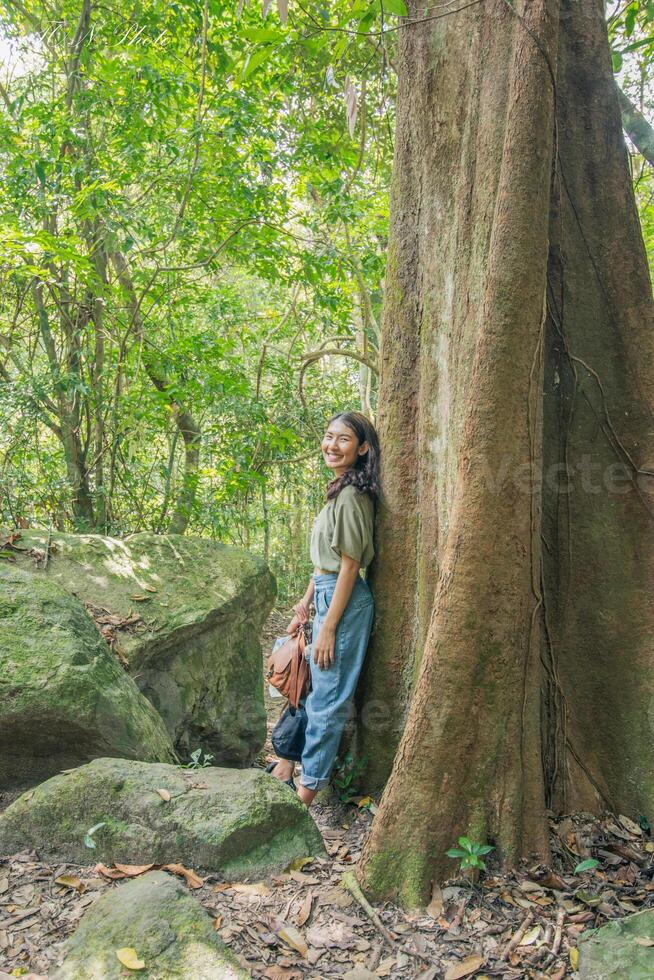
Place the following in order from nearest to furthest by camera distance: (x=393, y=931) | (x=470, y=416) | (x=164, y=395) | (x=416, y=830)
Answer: (x=393, y=931)
(x=416, y=830)
(x=470, y=416)
(x=164, y=395)

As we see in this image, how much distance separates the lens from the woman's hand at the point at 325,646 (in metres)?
3.96

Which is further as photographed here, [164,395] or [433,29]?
[164,395]

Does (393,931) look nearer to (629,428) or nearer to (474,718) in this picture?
(474,718)

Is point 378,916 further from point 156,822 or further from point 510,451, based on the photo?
Result: point 510,451

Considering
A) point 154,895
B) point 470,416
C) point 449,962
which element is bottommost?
point 449,962

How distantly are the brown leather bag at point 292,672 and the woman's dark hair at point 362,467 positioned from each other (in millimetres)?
918

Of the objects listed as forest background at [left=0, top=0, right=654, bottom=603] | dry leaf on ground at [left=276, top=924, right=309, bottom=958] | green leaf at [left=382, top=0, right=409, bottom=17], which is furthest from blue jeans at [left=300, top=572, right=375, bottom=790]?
forest background at [left=0, top=0, right=654, bottom=603]

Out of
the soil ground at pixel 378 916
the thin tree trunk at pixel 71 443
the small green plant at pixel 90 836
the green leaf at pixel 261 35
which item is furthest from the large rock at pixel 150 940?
the thin tree trunk at pixel 71 443

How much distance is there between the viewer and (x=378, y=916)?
2.79 meters

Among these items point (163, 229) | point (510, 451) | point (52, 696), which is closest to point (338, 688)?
point (52, 696)

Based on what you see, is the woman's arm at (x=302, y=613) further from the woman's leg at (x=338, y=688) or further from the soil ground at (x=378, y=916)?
the soil ground at (x=378, y=916)

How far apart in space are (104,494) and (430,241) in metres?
5.99

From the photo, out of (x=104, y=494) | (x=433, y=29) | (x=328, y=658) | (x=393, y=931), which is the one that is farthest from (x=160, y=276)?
(x=393, y=931)

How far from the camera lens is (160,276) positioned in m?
8.88
